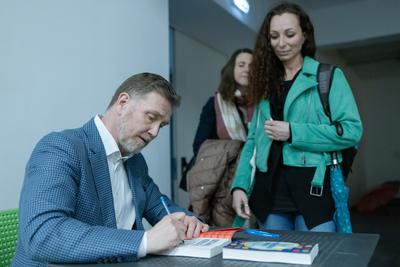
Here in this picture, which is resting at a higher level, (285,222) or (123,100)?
(123,100)

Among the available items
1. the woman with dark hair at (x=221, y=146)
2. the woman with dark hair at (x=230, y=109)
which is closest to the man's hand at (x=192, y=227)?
the woman with dark hair at (x=221, y=146)

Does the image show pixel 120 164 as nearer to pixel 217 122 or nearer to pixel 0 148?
pixel 0 148

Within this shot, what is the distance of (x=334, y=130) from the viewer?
52.7 inches

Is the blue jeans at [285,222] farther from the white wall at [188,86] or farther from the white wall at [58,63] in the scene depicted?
the white wall at [188,86]

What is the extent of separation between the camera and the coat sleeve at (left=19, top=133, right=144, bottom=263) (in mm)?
765

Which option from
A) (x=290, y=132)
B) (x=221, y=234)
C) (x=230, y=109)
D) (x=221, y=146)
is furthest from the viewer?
(x=230, y=109)

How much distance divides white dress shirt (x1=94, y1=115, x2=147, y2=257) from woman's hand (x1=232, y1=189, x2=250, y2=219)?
18.4 inches

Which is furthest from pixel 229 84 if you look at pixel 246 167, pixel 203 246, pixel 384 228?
pixel 384 228

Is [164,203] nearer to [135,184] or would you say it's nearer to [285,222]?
[135,184]

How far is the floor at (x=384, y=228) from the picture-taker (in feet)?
10.6

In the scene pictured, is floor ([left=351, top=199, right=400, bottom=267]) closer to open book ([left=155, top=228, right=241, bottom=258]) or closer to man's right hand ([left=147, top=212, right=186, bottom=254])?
open book ([left=155, top=228, right=241, bottom=258])

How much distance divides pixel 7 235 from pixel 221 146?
3.70ft

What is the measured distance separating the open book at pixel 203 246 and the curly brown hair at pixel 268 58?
737mm

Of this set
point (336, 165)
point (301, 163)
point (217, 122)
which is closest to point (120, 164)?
point (301, 163)
